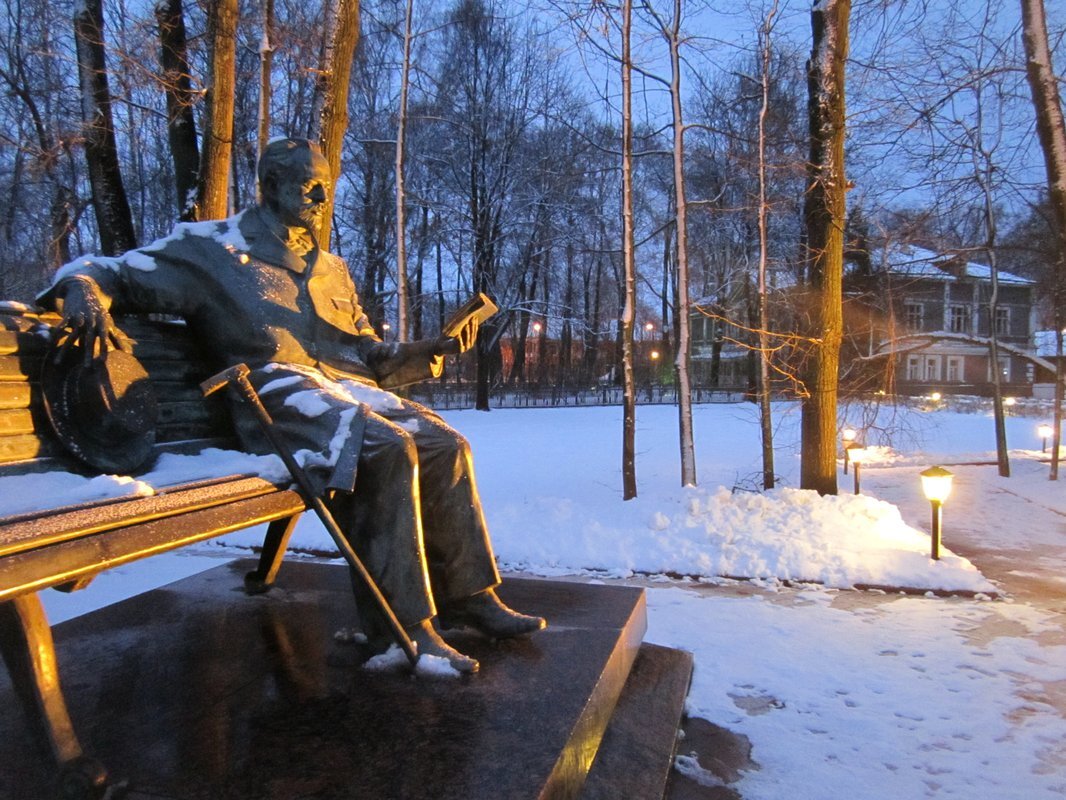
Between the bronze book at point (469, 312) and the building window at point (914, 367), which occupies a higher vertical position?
the building window at point (914, 367)

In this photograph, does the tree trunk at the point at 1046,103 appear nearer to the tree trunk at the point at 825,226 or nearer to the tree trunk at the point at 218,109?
the tree trunk at the point at 825,226

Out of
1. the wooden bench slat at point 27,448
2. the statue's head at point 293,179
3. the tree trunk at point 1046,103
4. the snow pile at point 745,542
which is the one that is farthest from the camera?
the tree trunk at point 1046,103

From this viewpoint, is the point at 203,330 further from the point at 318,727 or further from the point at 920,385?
the point at 920,385

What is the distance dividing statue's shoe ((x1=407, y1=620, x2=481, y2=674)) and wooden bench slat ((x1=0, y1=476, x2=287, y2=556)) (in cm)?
66

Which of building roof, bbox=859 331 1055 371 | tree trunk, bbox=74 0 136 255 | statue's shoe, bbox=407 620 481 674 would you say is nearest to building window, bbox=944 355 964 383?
building roof, bbox=859 331 1055 371

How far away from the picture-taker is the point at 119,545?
1711mm

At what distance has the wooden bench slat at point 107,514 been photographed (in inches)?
59.2

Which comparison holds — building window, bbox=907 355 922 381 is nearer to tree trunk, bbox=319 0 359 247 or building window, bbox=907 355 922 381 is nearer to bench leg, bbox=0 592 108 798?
tree trunk, bbox=319 0 359 247

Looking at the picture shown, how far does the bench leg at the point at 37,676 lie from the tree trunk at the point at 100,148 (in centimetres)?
851

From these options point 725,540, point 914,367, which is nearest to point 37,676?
point 725,540

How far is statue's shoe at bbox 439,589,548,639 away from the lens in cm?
272

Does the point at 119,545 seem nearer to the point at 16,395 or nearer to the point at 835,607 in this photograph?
the point at 16,395

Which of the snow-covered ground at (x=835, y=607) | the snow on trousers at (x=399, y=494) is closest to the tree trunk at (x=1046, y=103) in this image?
the snow-covered ground at (x=835, y=607)

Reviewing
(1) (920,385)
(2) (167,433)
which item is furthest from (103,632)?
(1) (920,385)
